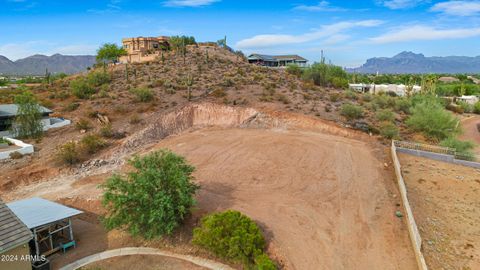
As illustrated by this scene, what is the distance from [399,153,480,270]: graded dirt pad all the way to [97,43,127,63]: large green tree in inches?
2307

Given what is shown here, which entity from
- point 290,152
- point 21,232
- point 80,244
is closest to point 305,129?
point 290,152

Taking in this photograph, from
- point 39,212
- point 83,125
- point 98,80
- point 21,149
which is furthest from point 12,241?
point 98,80

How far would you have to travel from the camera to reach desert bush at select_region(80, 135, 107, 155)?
2364cm

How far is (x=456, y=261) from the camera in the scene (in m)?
12.1

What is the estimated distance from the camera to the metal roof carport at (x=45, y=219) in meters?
12.4

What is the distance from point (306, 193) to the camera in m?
17.5

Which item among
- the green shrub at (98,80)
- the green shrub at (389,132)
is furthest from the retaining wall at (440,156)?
the green shrub at (98,80)

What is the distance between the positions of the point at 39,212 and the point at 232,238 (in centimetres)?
799

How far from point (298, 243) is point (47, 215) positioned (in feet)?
32.8

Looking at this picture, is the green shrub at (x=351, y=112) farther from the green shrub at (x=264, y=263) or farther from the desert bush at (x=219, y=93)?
the green shrub at (x=264, y=263)

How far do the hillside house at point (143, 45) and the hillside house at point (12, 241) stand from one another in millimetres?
58473

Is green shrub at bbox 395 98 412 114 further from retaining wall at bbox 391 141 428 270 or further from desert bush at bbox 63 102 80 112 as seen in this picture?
desert bush at bbox 63 102 80 112

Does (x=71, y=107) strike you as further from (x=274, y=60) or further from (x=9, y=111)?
(x=274, y=60)

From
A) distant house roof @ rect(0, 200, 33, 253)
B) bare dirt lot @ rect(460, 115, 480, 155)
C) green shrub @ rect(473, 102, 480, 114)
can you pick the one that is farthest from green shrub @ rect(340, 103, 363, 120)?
green shrub @ rect(473, 102, 480, 114)
